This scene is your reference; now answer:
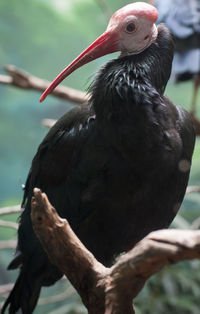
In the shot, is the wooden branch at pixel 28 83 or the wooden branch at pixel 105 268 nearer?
the wooden branch at pixel 105 268

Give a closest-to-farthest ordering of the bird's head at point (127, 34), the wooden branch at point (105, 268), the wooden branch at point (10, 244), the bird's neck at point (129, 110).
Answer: the wooden branch at point (105, 268) → the bird's neck at point (129, 110) → the bird's head at point (127, 34) → the wooden branch at point (10, 244)

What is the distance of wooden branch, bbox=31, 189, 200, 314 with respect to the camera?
1.17 meters

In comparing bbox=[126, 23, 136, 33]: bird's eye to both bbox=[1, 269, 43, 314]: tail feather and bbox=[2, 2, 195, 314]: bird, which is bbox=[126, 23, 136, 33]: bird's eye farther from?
bbox=[1, 269, 43, 314]: tail feather

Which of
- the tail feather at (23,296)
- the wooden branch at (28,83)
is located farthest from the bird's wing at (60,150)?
the wooden branch at (28,83)

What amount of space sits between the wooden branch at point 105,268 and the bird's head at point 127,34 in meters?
0.82

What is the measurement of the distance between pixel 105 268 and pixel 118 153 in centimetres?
63

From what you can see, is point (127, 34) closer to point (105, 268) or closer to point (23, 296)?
point (105, 268)

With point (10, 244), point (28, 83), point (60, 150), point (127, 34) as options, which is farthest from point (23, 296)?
point (28, 83)

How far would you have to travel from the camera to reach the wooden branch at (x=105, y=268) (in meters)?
1.17

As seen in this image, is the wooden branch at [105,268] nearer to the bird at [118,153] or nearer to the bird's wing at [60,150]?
the bird at [118,153]

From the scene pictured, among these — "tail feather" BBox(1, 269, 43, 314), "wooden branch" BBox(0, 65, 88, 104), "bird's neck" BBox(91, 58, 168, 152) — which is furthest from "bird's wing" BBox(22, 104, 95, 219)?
"wooden branch" BBox(0, 65, 88, 104)

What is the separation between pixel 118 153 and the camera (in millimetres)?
1983

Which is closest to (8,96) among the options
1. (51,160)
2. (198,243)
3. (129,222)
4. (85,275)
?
(51,160)

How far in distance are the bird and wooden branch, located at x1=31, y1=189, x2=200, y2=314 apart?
1.86 ft
